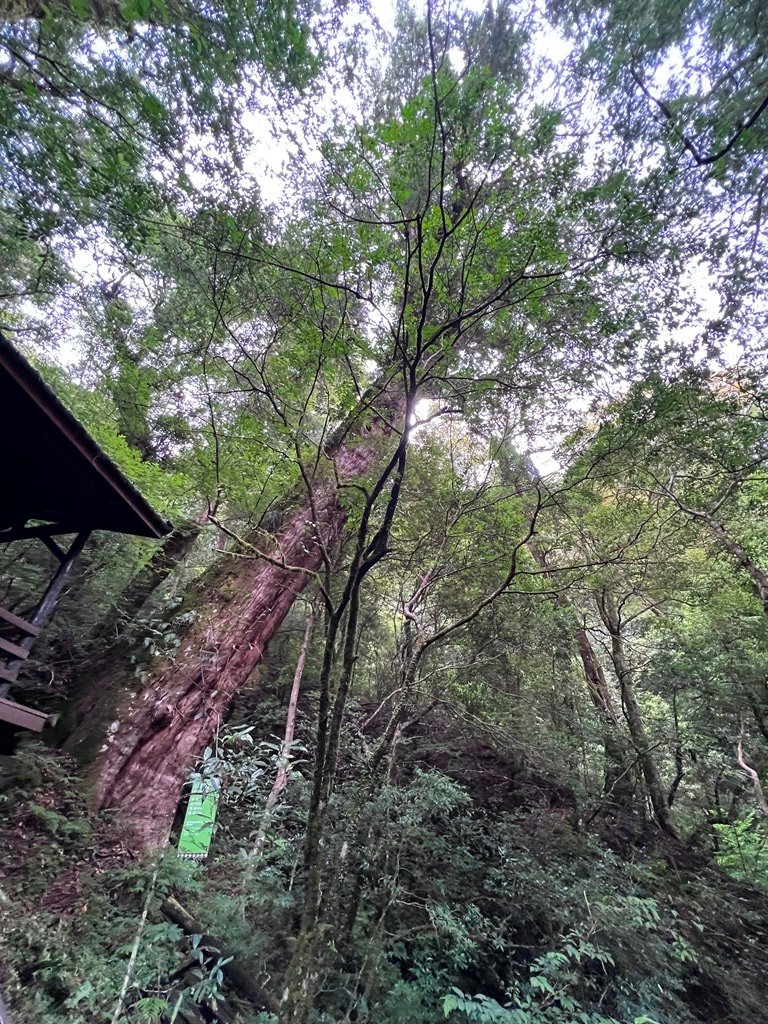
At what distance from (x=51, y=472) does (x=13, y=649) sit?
1593 millimetres

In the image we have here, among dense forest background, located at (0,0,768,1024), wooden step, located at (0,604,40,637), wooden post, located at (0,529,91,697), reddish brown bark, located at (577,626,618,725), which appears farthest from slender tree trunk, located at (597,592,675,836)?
wooden step, located at (0,604,40,637)

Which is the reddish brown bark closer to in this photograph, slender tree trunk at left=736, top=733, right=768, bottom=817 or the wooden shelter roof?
slender tree trunk at left=736, top=733, right=768, bottom=817

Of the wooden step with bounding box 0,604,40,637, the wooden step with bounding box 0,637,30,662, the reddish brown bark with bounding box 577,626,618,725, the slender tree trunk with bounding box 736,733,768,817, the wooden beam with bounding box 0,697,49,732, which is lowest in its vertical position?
the wooden beam with bounding box 0,697,49,732

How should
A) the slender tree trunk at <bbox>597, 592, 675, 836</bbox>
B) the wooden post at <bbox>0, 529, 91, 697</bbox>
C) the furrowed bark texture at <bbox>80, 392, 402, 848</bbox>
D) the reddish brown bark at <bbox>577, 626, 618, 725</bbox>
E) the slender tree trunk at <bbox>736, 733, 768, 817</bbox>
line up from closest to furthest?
the wooden post at <bbox>0, 529, 91, 697</bbox> < the furrowed bark texture at <bbox>80, 392, 402, 848</bbox> < the slender tree trunk at <bbox>736, 733, 768, 817</bbox> < the slender tree trunk at <bbox>597, 592, 675, 836</bbox> < the reddish brown bark at <bbox>577, 626, 618, 725</bbox>

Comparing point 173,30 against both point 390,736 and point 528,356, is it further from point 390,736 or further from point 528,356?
point 390,736

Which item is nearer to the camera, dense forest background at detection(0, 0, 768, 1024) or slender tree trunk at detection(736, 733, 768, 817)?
dense forest background at detection(0, 0, 768, 1024)

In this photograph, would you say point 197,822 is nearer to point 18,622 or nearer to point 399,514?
point 18,622

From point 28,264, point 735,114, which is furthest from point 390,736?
point 28,264

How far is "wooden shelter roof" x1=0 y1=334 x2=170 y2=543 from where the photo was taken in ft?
10.8

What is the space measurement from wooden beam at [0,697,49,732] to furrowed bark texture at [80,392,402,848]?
0.56m

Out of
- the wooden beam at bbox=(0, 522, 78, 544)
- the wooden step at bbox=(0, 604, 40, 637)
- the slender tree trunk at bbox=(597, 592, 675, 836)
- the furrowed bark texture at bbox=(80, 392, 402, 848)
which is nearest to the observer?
the wooden step at bbox=(0, 604, 40, 637)

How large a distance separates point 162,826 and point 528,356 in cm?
514

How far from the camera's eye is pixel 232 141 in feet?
14.5

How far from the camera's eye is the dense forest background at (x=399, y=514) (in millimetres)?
2816
